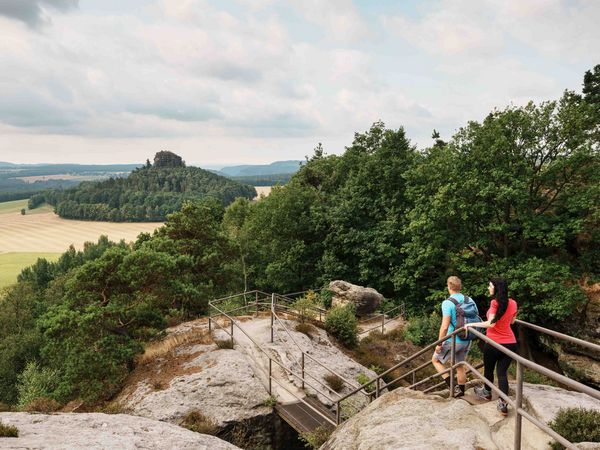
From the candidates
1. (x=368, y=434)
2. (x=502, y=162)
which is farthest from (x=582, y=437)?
(x=502, y=162)

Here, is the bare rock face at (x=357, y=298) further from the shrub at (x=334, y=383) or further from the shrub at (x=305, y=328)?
the shrub at (x=334, y=383)

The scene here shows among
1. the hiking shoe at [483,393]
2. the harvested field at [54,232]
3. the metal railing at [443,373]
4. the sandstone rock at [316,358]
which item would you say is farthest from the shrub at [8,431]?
the harvested field at [54,232]

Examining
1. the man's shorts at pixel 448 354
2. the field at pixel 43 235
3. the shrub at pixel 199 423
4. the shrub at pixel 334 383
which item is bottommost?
the field at pixel 43 235

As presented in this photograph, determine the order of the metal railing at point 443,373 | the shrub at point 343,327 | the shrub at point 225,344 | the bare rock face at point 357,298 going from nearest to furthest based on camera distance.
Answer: the metal railing at point 443,373
the shrub at point 225,344
the shrub at point 343,327
the bare rock face at point 357,298

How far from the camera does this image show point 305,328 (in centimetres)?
1748

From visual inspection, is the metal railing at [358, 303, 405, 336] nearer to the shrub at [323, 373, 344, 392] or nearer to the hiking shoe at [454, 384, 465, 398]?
the shrub at [323, 373, 344, 392]

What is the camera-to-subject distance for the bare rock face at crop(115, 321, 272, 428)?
1162 centimetres

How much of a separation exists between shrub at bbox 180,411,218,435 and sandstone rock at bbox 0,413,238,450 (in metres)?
1.50

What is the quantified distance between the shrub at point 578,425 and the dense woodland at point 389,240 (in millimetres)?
13759

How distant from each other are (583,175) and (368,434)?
22.1 m

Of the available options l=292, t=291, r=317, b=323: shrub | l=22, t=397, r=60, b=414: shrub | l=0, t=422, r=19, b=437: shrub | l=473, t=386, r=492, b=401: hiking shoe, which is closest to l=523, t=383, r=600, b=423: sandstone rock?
l=473, t=386, r=492, b=401: hiking shoe

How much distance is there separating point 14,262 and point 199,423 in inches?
4828

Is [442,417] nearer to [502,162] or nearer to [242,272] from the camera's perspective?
[502,162]

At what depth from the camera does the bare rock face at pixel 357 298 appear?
24.8m
